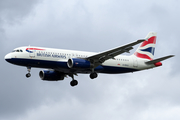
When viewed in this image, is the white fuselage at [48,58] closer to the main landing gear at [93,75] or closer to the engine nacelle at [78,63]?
the main landing gear at [93,75]

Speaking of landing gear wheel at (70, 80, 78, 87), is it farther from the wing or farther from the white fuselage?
the wing

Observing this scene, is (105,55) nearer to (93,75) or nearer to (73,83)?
(93,75)

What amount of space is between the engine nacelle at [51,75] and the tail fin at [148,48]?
12830 millimetres

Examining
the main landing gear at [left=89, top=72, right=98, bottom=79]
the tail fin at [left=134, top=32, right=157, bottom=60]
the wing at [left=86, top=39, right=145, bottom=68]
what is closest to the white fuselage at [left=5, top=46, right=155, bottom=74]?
the main landing gear at [left=89, top=72, right=98, bottom=79]

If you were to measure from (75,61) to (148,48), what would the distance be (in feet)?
53.5

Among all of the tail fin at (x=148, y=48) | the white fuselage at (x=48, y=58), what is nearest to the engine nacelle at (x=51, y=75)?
the white fuselage at (x=48, y=58)

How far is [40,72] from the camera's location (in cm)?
6047

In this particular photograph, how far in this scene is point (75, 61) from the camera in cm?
5281

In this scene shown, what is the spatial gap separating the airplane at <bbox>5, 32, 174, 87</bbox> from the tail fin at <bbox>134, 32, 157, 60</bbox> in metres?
0.96

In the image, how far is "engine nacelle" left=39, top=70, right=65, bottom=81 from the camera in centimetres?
5962

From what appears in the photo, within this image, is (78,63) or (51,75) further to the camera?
(51,75)

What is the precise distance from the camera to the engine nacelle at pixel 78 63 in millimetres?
52594

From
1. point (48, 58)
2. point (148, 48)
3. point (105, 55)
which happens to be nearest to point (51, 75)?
point (48, 58)

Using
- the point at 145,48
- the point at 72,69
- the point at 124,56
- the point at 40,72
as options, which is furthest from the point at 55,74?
the point at 145,48
